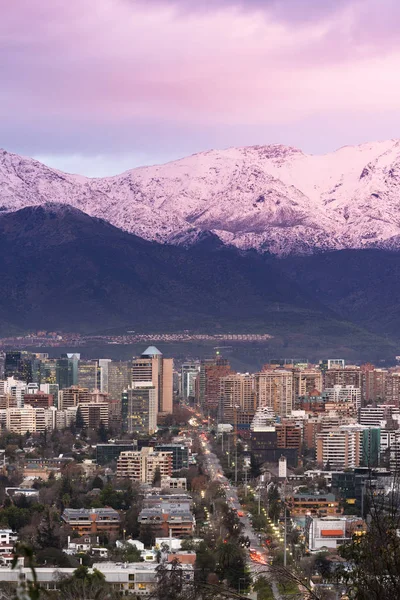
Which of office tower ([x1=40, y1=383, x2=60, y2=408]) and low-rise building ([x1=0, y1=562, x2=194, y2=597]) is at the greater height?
office tower ([x1=40, y1=383, x2=60, y2=408])

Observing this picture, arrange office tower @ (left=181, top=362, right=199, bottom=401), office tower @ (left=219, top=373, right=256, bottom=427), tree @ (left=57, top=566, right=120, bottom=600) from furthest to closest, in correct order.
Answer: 1. office tower @ (left=181, top=362, right=199, bottom=401)
2. office tower @ (left=219, top=373, right=256, bottom=427)
3. tree @ (left=57, top=566, right=120, bottom=600)

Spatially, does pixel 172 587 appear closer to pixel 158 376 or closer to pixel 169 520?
pixel 169 520

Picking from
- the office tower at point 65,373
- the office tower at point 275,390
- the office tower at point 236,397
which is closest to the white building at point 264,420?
the office tower at point 236,397

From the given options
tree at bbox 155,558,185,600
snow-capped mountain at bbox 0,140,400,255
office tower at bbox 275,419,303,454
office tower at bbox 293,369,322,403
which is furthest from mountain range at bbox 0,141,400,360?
tree at bbox 155,558,185,600

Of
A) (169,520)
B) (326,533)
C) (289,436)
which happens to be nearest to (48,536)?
(169,520)

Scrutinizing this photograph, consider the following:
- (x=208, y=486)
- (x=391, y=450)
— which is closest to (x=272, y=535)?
(x=208, y=486)

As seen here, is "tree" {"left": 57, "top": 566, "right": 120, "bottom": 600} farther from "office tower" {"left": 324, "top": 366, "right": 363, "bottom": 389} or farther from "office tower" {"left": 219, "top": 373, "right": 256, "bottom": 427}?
"office tower" {"left": 324, "top": 366, "right": 363, "bottom": 389}

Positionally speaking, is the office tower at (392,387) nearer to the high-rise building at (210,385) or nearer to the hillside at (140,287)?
the high-rise building at (210,385)
